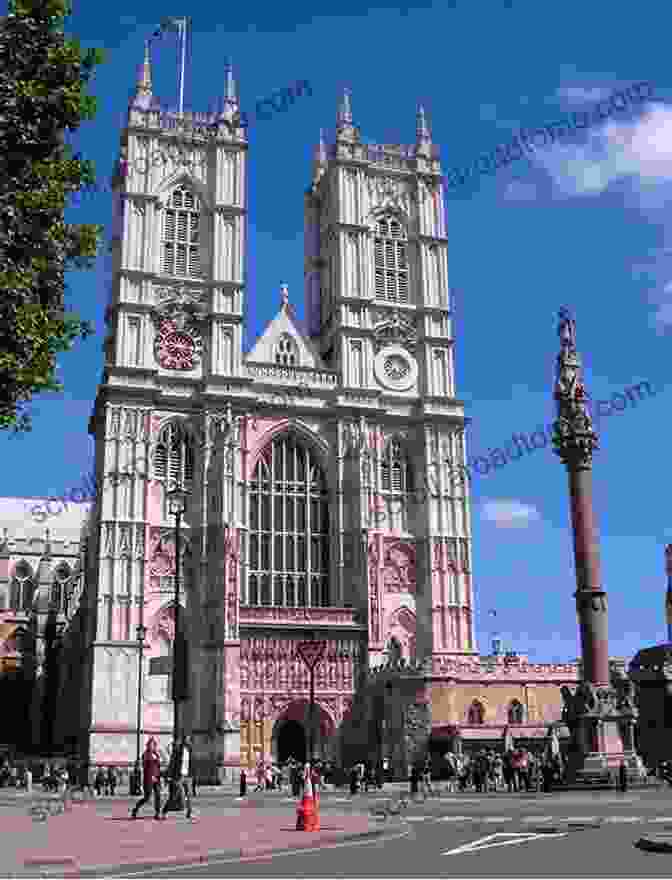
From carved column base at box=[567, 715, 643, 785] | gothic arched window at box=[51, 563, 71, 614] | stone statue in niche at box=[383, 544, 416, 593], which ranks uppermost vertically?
gothic arched window at box=[51, 563, 71, 614]

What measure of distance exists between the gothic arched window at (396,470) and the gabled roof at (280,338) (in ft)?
22.2

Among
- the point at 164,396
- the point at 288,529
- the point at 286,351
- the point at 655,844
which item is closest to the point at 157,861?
the point at 655,844

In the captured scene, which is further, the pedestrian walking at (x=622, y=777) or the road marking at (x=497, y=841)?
the pedestrian walking at (x=622, y=777)

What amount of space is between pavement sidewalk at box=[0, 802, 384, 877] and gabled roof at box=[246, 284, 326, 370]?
1641 inches

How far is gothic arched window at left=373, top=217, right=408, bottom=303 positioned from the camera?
68125 mm

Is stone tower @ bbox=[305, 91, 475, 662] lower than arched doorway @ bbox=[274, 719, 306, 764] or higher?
higher

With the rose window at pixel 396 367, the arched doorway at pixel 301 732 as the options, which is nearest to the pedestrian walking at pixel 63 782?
the arched doorway at pixel 301 732

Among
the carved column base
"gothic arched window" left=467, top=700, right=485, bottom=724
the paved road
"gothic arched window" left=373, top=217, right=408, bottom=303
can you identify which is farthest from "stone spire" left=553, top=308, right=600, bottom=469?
"gothic arched window" left=373, top=217, right=408, bottom=303

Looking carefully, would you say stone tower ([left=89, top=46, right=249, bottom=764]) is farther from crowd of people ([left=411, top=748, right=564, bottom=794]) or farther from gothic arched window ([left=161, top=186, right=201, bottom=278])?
crowd of people ([left=411, top=748, right=564, bottom=794])

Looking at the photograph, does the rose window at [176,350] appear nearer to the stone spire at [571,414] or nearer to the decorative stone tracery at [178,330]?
the decorative stone tracery at [178,330]

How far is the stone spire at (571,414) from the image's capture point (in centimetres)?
3544

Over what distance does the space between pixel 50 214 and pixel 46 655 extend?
218 ft

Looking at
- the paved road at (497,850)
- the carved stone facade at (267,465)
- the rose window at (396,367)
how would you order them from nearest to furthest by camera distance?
the paved road at (497,850), the carved stone facade at (267,465), the rose window at (396,367)

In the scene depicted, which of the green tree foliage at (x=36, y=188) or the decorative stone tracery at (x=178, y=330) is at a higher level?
the decorative stone tracery at (x=178, y=330)
